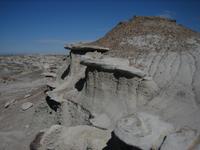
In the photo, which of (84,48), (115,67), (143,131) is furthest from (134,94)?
(84,48)

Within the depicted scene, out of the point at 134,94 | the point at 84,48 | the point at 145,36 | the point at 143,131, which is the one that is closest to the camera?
the point at 143,131

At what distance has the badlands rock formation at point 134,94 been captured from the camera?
4.13 metres

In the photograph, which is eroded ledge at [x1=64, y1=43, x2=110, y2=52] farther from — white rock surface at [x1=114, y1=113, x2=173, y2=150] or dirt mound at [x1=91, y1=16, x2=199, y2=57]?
white rock surface at [x1=114, y1=113, x2=173, y2=150]

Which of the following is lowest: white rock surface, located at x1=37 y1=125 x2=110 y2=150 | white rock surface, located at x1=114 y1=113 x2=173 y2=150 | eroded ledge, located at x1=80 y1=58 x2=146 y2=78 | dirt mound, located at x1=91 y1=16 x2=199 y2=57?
white rock surface, located at x1=37 y1=125 x2=110 y2=150

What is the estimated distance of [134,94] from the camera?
6.79 meters

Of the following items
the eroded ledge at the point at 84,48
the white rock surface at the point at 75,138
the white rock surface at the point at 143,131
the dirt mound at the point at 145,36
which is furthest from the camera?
the eroded ledge at the point at 84,48

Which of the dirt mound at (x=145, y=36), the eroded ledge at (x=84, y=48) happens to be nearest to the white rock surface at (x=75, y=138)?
the dirt mound at (x=145, y=36)

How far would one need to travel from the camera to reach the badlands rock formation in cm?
413

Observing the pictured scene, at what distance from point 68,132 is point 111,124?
1426mm

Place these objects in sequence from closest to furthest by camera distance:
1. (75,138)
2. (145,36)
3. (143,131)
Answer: (143,131) < (75,138) < (145,36)

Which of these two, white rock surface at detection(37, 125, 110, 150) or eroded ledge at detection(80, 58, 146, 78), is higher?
eroded ledge at detection(80, 58, 146, 78)

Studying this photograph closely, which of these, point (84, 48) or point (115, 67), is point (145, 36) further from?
point (115, 67)

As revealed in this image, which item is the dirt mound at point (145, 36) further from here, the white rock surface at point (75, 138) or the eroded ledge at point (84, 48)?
the white rock surface at point (75, 138)

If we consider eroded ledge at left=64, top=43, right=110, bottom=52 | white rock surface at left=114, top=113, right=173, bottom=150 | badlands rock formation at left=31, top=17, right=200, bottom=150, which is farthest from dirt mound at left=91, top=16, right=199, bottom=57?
white rock surface at left=114, top=113, right=173, bottom=150
